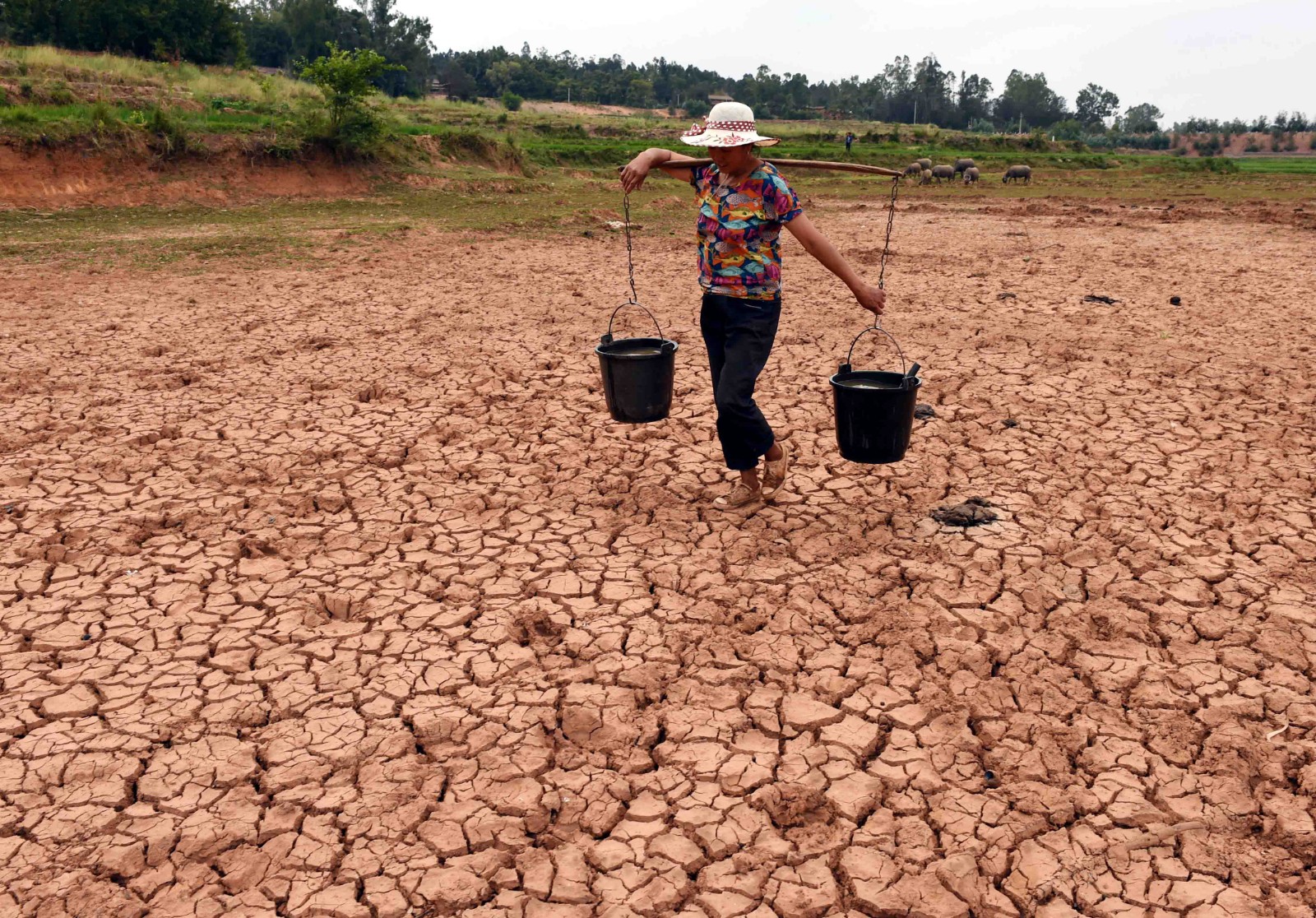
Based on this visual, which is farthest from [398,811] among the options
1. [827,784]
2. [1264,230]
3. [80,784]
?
[1264,230]

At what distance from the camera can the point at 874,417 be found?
387 cm

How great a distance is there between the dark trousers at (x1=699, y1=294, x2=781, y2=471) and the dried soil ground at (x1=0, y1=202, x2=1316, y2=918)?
0.50 meters

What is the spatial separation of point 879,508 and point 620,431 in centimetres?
167

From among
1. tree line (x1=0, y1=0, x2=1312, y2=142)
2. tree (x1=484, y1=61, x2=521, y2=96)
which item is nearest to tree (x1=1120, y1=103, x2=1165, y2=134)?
tree line (x1=0, y1=0, x2=1312, y2=142)

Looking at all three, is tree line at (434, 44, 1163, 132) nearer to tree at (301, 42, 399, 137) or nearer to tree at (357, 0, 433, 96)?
tree at (357, 0, 433, 96)

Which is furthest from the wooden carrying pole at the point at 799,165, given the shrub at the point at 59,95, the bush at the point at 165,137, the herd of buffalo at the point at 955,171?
the herd of buffalo at the point at 955,171

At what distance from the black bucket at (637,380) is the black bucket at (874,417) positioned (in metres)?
0.78

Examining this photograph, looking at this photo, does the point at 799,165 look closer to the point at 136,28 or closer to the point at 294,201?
the point at 294,201

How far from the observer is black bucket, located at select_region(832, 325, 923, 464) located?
3.81 meters

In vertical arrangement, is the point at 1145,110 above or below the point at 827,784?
above

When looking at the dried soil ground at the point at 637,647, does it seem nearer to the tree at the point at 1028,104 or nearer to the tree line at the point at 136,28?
the tree line at the point at 136,28

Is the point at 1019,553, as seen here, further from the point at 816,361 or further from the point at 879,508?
the point at 816,361

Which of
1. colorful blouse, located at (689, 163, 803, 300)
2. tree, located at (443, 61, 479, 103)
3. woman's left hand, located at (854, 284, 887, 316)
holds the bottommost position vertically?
woman's left hand, located at (854, 284, 887, 316)

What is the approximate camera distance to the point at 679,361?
6.62 meters
